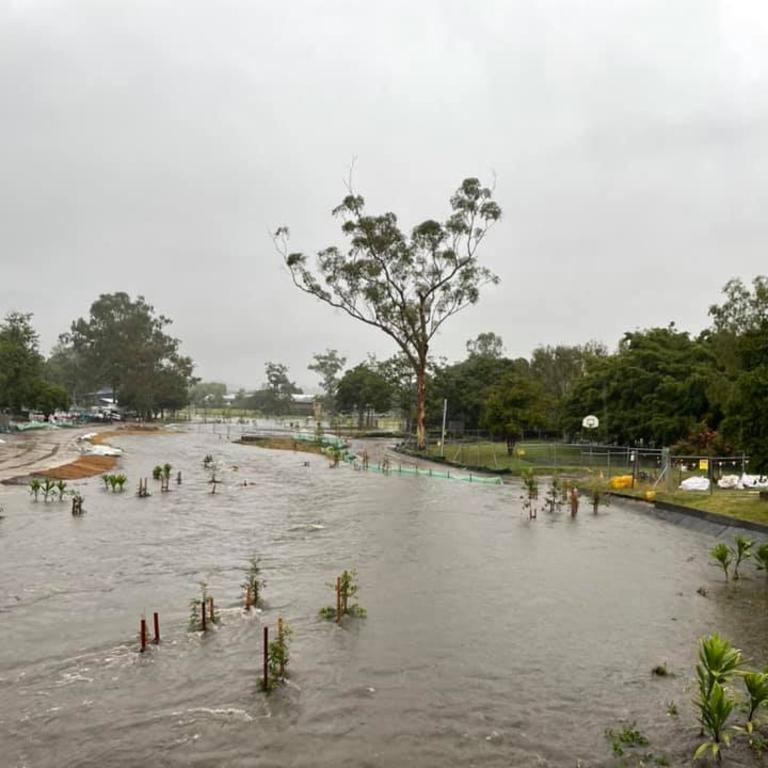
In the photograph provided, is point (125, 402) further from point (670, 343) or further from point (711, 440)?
point (711, 440)

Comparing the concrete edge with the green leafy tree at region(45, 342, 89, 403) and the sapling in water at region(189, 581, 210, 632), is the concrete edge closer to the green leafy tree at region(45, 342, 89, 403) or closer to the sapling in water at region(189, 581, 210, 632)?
the sapling in water at region(189, 581, 210, 632)

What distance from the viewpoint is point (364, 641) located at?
37.4 ft

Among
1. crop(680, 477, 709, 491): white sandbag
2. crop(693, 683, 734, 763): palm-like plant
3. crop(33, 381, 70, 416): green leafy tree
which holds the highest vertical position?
crop(33, 381, 70, 416): green leafy tree

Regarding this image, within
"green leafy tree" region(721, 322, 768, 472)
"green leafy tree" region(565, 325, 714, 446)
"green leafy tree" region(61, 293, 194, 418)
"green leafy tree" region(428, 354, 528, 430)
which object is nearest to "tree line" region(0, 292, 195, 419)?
"green leafy tree" region(61, 293, 194, 418)

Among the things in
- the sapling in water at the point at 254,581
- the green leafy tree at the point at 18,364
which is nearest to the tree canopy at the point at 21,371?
the green leafy tree at the point at 18,364

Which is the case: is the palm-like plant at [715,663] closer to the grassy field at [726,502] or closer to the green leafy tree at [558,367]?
the grassy field at [726,502]

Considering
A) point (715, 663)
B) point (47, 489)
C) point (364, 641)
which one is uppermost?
point (715, 663)

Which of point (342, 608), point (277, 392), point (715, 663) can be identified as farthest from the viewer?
point (277, 392)

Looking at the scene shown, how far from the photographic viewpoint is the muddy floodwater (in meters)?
7.98

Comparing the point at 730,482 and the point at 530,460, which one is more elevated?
the point at 730,482

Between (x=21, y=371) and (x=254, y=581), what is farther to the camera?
(x=21, y=371)

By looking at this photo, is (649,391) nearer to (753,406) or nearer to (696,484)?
(696,484)

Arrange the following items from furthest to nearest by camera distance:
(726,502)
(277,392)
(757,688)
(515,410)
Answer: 1. (277,392)
2. (515,410)
3. (726,502)
4. (757,688)

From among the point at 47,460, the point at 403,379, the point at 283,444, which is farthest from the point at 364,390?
the point at 47,460
